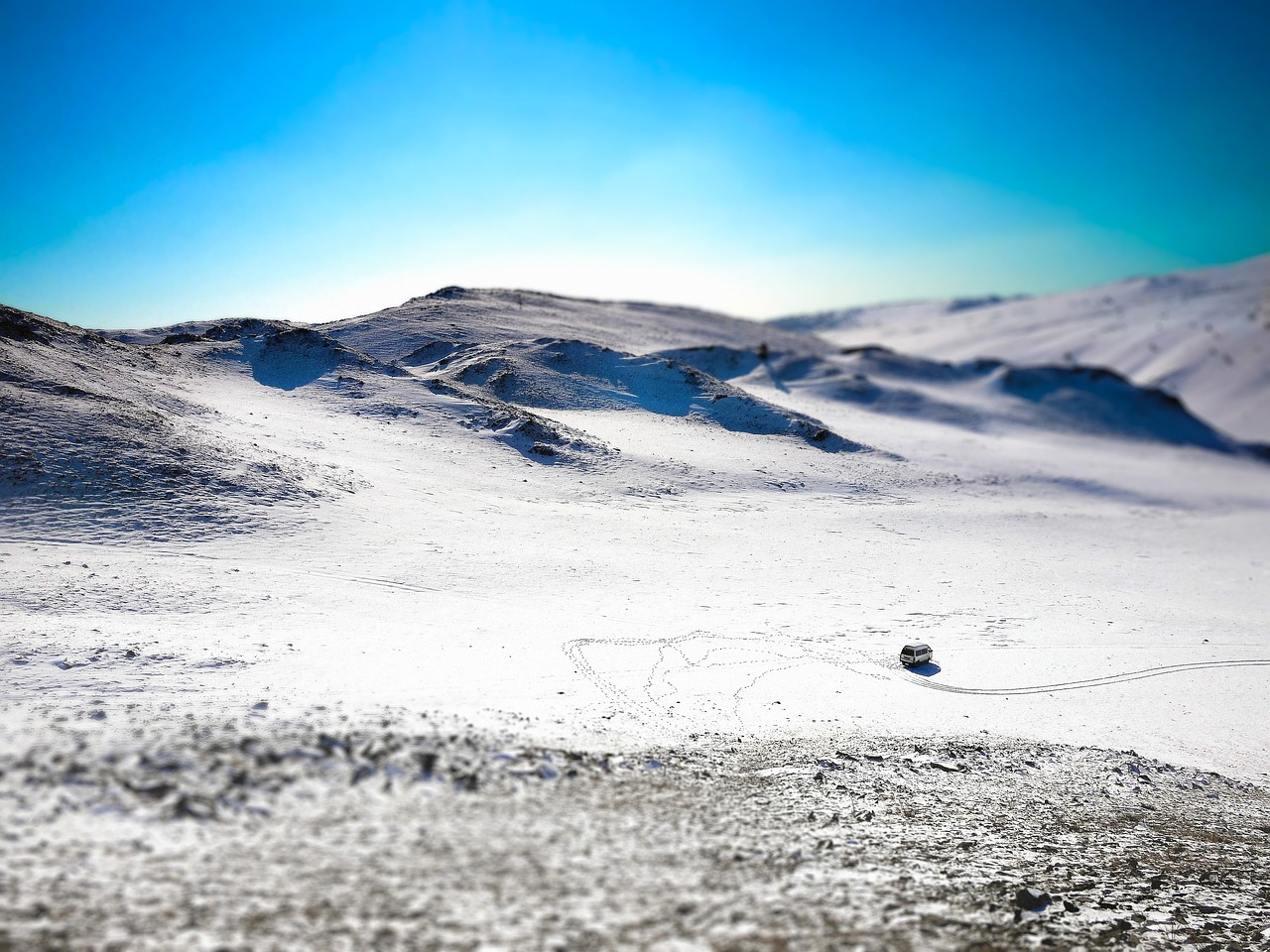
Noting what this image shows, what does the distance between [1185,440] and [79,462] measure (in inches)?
2393

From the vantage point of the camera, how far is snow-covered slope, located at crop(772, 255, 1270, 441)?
78.6 metres

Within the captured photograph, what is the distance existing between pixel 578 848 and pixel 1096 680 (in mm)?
11140

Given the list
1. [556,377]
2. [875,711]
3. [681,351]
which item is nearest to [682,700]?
[875,711]

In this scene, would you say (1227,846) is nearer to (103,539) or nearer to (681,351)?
(103,539)

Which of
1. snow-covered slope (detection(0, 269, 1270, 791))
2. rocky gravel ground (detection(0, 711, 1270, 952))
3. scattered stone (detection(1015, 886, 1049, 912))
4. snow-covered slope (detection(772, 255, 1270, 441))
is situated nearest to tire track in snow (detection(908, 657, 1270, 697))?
snow-covered slope (detection(0, 269, 1270, 791))

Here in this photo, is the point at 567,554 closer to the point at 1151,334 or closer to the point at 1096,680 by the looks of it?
the point at 1096,680

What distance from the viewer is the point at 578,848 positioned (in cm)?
725

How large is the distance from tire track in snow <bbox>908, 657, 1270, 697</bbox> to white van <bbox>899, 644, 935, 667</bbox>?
0.29 metres

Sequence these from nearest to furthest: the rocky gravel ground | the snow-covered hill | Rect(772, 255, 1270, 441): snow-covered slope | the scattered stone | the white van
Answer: the rocky gravel ground → the snow-covered hill → the scattered stone → the white van → Rect(772, 255, 1270, 441): snow-covered slope

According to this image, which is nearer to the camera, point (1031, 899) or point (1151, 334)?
point (1031, 899)

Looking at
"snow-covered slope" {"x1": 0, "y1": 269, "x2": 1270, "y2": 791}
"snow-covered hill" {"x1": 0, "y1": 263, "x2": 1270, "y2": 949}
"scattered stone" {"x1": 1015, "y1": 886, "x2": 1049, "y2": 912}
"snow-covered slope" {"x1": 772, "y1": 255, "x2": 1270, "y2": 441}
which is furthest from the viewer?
"snow-covered slope" {"x1": 772, "y1": 255, "x2": 1270, "y2": 441}

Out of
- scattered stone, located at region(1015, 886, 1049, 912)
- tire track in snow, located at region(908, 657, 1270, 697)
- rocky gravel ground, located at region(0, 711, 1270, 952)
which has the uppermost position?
tire track in snow, located at region(908, 657, 1270, 697)

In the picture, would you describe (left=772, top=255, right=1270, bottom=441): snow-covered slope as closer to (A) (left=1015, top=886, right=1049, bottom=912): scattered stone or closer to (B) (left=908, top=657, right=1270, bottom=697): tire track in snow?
(B) (left=908, top=657, right=1270, bottom=697): tire track in snow

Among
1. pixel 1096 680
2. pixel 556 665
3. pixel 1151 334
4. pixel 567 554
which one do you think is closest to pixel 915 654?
pixel 1096 680
